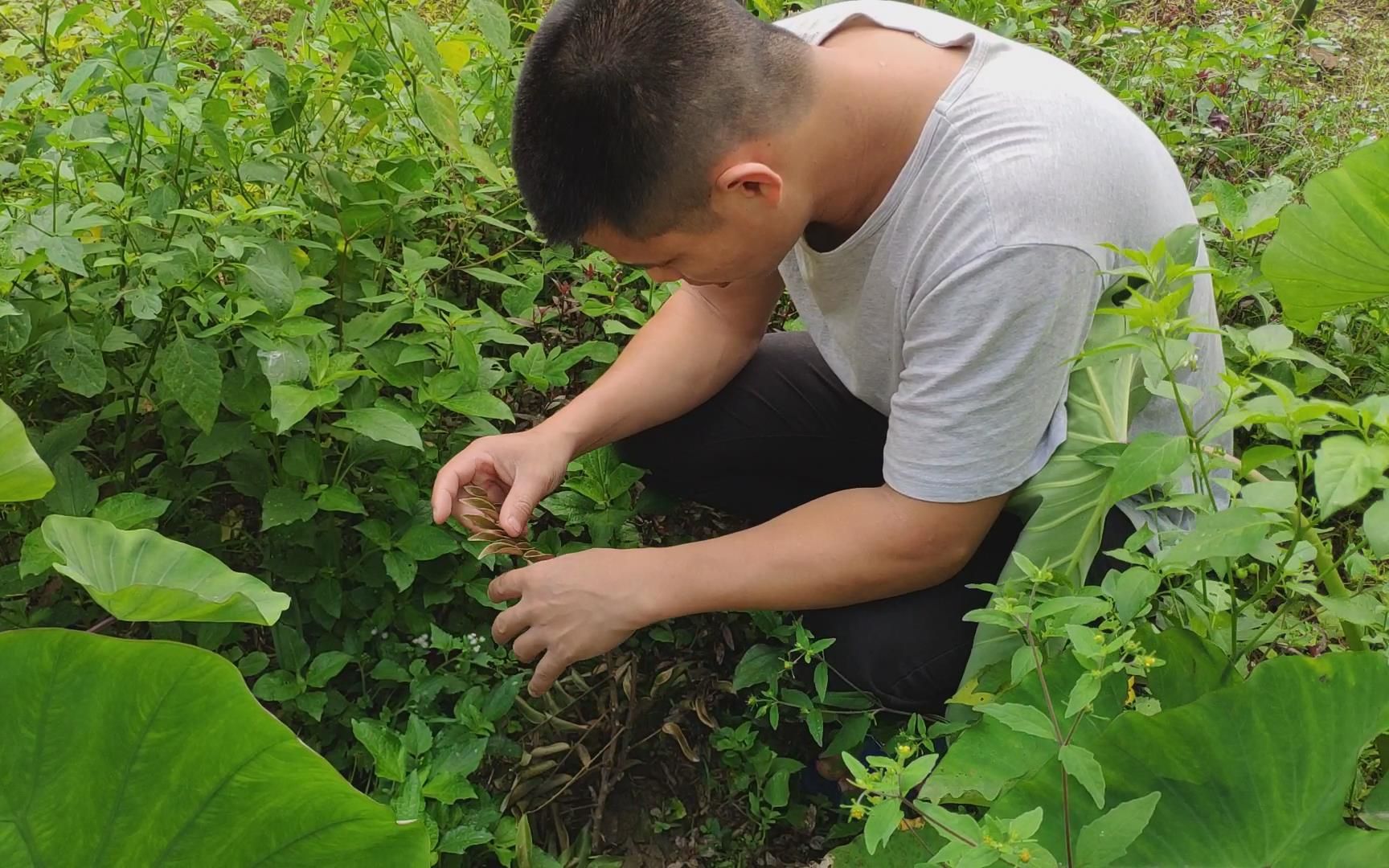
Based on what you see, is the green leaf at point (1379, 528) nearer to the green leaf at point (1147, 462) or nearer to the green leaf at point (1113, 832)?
the green leaf at point (1147, 462)

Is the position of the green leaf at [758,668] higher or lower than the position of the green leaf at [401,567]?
lower

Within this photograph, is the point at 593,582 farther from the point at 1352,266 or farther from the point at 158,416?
the point at 1352,266

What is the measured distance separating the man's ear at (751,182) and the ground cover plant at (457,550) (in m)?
0.37

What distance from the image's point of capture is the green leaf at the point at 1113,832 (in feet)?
2.57

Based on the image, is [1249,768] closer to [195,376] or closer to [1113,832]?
[1113,832]

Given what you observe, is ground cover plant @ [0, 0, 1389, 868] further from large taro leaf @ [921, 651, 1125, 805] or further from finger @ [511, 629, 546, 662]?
finger @ [511, 629, 546, 662]

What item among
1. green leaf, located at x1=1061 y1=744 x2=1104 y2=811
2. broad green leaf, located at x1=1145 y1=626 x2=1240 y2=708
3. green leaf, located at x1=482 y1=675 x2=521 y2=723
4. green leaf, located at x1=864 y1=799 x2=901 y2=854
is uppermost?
green leaf, located at x1=1061 y1=744 x2=1104 y2=811

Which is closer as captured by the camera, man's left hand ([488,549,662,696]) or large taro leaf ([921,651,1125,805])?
large taro leaf ([921,651,1125,805])

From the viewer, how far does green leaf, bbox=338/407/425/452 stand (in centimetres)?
130

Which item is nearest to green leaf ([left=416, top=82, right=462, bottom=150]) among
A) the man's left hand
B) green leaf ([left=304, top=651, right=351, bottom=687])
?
the man's left hand

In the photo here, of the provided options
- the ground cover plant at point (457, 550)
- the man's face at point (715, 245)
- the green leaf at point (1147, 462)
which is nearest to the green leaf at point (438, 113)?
the ground cover plant at point (457, 550)

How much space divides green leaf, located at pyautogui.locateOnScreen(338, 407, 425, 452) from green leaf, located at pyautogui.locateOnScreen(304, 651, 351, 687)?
1.08 feet

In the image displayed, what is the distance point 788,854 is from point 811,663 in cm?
29

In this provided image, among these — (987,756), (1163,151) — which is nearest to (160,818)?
(987,756)
